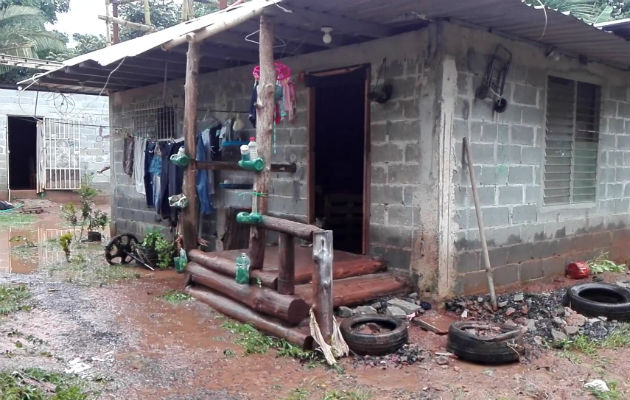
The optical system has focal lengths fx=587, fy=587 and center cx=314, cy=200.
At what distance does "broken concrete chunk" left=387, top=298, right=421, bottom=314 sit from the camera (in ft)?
18.7

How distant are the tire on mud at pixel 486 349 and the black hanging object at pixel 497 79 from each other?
2.62m

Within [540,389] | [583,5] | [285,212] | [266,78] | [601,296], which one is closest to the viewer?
[540,389]

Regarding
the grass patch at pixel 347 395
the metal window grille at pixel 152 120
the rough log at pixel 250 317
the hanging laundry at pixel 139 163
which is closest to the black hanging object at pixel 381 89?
the rough log at pixel 250 317

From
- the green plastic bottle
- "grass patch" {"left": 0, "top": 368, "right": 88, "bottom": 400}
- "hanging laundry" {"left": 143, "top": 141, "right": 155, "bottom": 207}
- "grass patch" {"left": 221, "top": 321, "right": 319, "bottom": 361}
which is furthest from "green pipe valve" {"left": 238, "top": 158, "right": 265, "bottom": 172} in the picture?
"hanging laundry" {"left": 143, "top": 141, "right": 155, "bottom": 207}

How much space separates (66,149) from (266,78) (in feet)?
49.3

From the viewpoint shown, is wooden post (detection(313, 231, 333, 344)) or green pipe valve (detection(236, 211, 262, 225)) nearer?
wooden post (detection(313, 231, 333, 344))

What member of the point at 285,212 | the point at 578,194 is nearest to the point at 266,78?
the point at 285,212

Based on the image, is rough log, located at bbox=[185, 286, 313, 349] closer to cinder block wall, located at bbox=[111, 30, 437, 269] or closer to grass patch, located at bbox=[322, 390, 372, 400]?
grass patch, located at bbox=[322, 390, 372, 400]

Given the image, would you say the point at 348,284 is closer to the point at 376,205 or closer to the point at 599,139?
the point at 376,205

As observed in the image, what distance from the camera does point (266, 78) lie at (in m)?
5.42

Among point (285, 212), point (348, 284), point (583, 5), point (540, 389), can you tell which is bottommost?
point (540, 389)

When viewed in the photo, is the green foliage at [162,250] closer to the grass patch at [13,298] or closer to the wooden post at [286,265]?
the grass patch at [13,298]

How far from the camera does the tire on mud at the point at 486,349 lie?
4727 millimetres

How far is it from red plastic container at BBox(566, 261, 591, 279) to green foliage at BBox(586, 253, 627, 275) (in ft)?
Result: 0.92
